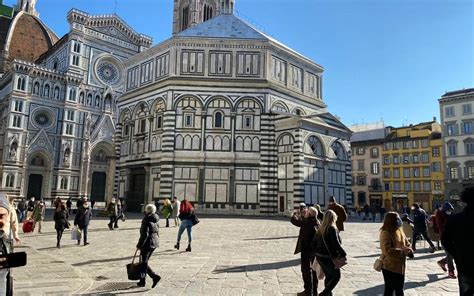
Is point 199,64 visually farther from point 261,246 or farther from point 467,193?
point 467,193

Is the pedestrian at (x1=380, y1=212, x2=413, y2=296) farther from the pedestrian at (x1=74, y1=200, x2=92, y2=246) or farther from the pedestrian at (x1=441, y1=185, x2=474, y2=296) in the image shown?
the pedestrian at (x1=74, y1=200, x2=92, y2=246)

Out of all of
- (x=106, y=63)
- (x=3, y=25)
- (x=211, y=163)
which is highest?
(x=3, y=25)

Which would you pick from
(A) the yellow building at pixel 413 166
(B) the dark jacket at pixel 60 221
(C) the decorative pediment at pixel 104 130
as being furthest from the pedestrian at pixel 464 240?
(C) the decorative pediment at pixel 104 130

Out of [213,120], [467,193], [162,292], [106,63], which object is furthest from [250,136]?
[106,63]

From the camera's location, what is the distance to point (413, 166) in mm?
49031

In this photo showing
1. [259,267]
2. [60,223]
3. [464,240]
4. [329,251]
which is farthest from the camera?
[60,223]

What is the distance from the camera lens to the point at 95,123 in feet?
165

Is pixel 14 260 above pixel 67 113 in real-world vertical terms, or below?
below

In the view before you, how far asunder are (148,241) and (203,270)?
1932 mm

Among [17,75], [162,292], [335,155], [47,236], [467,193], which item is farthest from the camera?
[17,75]

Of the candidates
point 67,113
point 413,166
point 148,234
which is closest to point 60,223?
point 148,234

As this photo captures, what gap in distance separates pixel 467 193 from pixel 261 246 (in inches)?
348

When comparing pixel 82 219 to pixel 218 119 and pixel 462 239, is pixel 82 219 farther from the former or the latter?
pixel 218 119

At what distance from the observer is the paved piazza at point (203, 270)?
261 inches
